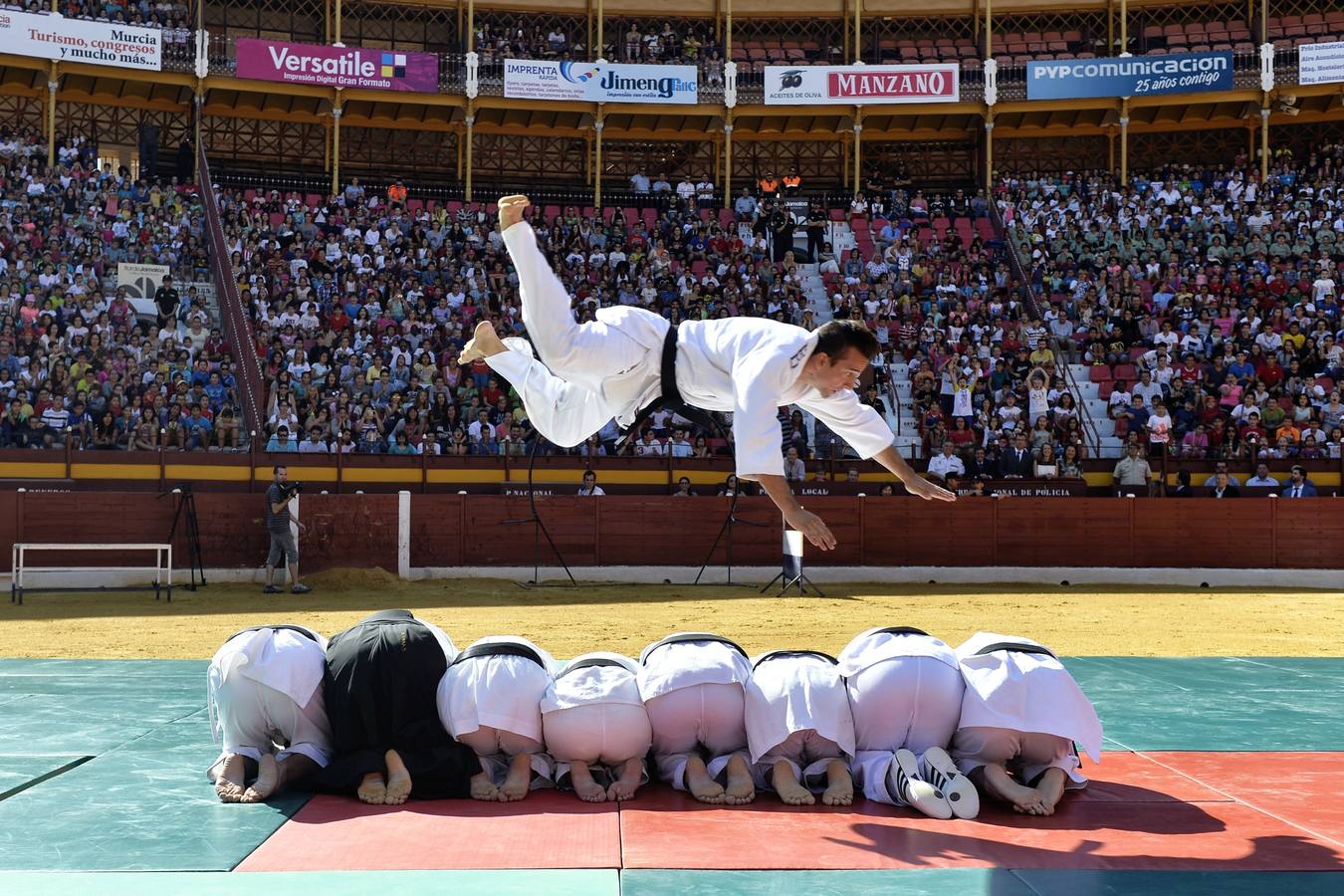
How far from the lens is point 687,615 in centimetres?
1502

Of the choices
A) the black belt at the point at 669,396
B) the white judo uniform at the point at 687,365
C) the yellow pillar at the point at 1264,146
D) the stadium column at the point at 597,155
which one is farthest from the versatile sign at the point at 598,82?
the black belt at the point at 669,396

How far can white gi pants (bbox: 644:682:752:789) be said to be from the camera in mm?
5242

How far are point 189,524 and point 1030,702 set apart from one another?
52.1 ft

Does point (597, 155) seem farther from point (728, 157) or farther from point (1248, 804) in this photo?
point (1248, 804)

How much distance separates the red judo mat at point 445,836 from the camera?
423 cm

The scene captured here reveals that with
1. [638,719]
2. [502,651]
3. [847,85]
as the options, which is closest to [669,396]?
[502,651]

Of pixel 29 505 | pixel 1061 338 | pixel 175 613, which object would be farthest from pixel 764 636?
pixel 1061 338

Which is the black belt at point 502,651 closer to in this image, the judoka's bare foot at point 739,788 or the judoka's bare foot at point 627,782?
the judoka's bare foot at point 627,782

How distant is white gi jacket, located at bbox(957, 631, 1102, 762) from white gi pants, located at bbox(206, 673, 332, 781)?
280 cm

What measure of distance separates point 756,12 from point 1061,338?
13.4 meters

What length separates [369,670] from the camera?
520 cm

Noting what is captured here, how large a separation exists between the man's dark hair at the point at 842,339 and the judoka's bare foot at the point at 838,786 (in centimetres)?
178

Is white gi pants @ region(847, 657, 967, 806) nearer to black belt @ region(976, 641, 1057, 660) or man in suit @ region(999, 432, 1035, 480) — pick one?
black belt @ region(976, 641, 1057, 660)

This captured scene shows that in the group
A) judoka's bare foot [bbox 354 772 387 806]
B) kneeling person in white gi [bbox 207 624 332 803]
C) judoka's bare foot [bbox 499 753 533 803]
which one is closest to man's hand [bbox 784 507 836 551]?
judoka's bare foot [bbox 499 753 533 803]
